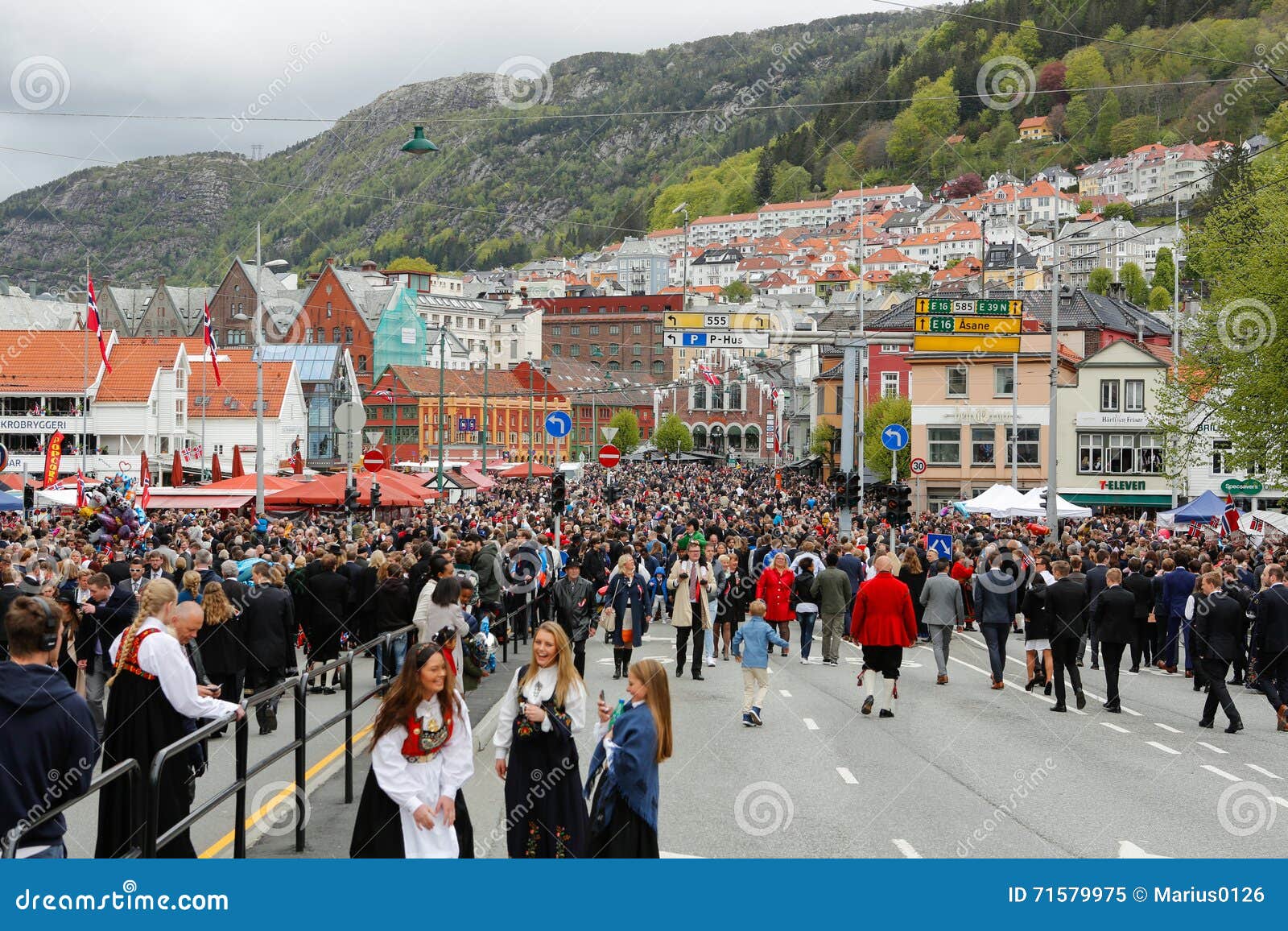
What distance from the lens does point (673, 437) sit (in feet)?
446

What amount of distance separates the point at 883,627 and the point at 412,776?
9401 millimetres

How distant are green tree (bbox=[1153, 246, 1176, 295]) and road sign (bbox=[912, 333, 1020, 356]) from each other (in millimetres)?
106551

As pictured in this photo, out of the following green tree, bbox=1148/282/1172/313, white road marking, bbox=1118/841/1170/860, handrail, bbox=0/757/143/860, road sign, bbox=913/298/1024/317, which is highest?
green tree, bbox=1148/282/1172/313

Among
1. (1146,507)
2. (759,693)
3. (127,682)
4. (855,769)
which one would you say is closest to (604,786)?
(127,682)

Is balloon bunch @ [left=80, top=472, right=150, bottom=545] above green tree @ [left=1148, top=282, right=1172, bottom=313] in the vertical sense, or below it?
below

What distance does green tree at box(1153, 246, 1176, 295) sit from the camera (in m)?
133

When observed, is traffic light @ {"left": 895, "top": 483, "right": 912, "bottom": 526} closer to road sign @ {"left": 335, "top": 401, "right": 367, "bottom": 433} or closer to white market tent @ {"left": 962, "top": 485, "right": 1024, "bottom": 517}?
white market tent @ {"left": 962, "top": 485, "right": 1024, "bottom": 517}

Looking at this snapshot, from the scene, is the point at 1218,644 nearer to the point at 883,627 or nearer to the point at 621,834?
the point at 883,627

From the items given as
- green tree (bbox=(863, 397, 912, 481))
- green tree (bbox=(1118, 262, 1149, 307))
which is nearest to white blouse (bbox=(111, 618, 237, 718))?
green tree (bbox=(863, 397, 912, 481))

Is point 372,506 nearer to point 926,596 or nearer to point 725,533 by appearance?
point 725,533

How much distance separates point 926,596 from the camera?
19578mm

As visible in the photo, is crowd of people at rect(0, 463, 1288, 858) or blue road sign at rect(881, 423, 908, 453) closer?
crowd of people at rect(0, 463, 1288, 858)

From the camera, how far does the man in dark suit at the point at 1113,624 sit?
16.2m

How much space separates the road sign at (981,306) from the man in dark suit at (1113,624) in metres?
13.3
